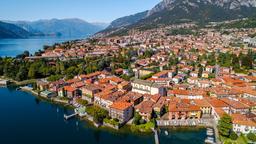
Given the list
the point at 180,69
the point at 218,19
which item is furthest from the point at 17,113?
the point at 218,19

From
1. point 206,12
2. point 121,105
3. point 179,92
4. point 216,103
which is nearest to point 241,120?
point 216,103

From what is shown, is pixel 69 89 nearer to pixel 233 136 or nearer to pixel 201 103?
pixel 201 103

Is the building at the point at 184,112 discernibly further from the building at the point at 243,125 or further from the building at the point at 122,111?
the building at the point at 122,111

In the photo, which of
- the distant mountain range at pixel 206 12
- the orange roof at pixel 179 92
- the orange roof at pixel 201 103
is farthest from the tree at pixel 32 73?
the distant mountain range at pixel 206 12

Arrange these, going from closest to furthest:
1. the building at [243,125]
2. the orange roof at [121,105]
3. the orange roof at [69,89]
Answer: the building at [243,125], the orange roof at [121,105], the orange roof at [69,89]

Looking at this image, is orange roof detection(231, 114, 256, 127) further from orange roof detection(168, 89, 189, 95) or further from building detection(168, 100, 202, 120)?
orange roof detection(168, 89, 189, 95)

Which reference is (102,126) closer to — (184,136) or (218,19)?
(184,136)
